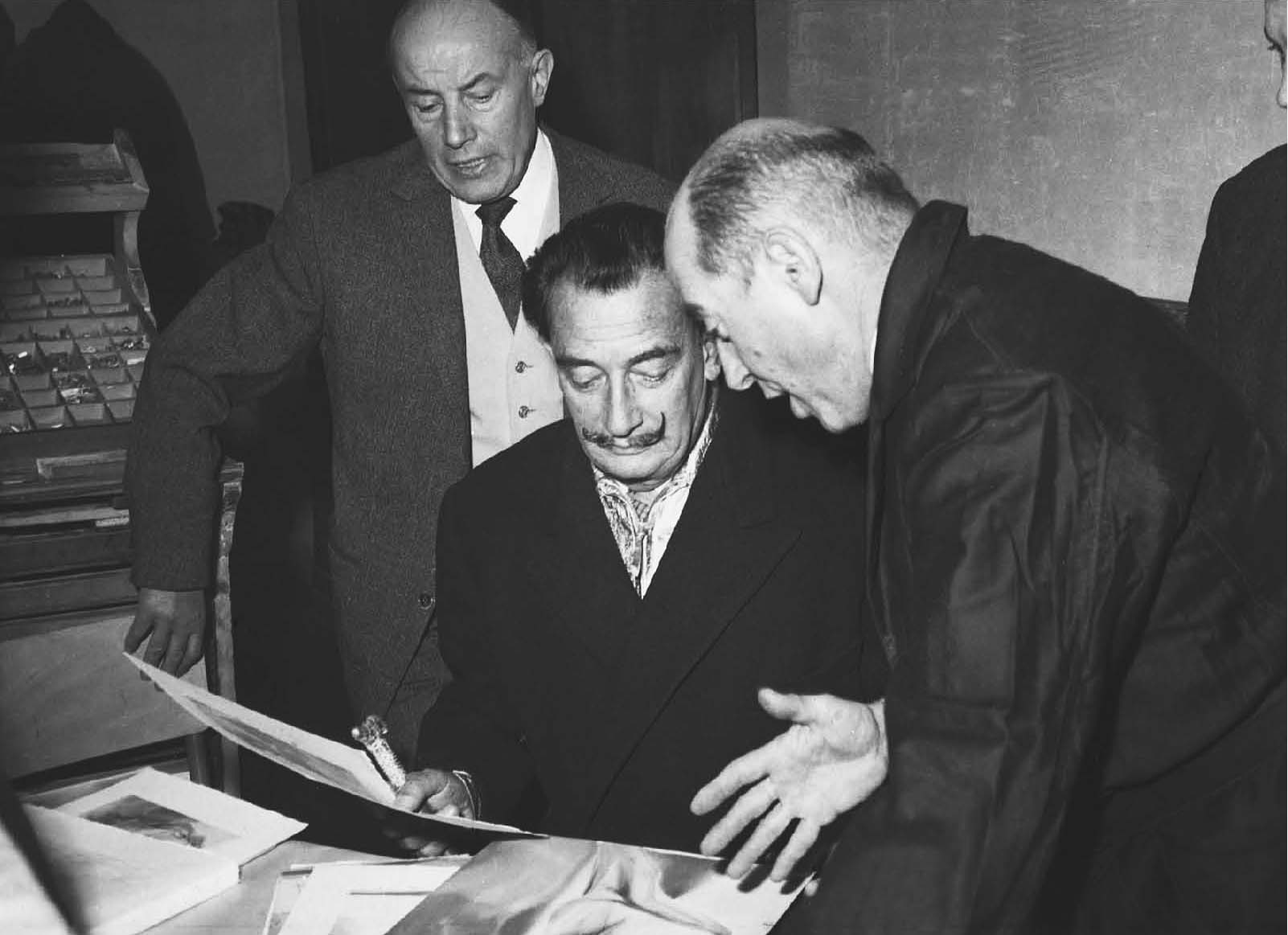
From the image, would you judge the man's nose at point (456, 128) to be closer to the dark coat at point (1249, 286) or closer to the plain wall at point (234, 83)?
the dark coat at point (1249, 286)

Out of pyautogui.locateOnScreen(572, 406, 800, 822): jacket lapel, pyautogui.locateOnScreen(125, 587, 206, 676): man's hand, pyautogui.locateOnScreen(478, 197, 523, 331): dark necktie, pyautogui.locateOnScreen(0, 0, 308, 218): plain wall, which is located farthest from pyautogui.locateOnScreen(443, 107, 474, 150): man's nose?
pyautogui.locateOnScreen(0, 0, 308, 218): plain wall

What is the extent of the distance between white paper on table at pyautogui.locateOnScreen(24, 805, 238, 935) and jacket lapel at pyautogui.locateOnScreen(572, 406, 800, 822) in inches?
23.2

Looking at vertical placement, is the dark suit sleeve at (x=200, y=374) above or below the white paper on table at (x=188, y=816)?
above

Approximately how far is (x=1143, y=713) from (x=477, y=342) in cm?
142

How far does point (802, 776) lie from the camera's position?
1370 millimetres

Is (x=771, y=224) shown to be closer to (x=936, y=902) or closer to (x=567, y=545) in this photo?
(x=936, y=902)

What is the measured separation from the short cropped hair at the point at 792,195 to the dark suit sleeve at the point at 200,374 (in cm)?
124

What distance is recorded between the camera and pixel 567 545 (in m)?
2.07

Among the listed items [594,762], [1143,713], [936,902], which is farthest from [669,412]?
[936,902]

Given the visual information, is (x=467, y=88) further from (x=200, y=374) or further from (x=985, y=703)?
(x=985, y=703)

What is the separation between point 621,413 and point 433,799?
579 mm

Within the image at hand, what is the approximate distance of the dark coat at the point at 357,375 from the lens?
2426mm

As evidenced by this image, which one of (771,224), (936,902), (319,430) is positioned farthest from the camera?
(319,430)

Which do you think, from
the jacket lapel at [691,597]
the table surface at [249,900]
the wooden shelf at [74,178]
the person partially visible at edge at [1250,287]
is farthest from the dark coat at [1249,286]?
the wooden shelf at [74,178]
